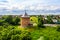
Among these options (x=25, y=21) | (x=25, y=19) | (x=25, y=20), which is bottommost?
(x=25, y=21)

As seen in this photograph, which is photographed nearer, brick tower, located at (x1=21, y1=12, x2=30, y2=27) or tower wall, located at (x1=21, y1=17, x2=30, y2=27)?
brick tower, located at (x1=21, y1=12, x2=30, y2=27)

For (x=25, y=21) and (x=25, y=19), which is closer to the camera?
(x=25, y=19)

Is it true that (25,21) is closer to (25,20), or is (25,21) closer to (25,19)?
(25,20)

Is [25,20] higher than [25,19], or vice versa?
[25,19]

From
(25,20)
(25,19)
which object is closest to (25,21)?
(25,20)

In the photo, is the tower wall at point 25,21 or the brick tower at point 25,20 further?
the tower wall at point 25,21

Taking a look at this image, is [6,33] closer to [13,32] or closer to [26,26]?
[13,32]

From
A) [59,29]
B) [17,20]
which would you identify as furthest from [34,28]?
[17,20]

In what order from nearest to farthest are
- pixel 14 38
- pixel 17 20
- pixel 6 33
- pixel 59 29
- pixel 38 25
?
pixel 14 38 → pixel 6 33 → pixel 59 29 → pixel 38 25 → pixel 17 20

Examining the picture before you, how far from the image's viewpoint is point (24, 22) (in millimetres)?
24469

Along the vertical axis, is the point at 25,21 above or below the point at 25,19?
below

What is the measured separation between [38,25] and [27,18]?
2.59 metres

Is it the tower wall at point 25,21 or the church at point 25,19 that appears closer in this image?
the church at point 25,19

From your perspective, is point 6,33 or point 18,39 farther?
point 6,33
